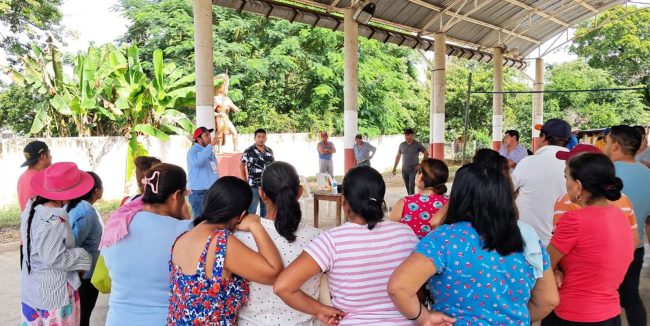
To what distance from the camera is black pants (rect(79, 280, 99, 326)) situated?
2553 millimetres

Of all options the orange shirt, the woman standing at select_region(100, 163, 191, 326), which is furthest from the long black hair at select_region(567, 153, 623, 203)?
the woman standing at select_region(100, 163, 191, 326)

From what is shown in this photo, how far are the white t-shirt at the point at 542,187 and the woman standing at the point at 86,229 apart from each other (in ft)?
8.17

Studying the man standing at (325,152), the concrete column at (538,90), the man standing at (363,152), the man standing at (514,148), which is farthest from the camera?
the concrete column at (538,90)

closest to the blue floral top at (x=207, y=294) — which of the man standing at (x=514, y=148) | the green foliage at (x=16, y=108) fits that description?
the man standing at (x=514, y=148)

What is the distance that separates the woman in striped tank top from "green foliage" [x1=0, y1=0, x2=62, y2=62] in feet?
A: 42.7

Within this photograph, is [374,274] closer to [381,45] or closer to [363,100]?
[363,100]

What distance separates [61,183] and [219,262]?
1.17 m

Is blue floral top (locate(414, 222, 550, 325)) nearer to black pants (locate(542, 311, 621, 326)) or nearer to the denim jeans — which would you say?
black pants (locate(542, 311, 621, 326))

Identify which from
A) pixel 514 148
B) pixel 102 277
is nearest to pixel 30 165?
pixel 102 277

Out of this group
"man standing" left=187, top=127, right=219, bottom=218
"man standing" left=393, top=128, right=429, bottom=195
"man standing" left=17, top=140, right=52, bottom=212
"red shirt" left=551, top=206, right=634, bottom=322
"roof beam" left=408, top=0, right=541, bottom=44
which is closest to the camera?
"red shirt" left=551, top=206, right=634, bottom=322

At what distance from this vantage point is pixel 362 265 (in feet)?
4.97

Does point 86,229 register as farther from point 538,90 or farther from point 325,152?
point 538,90

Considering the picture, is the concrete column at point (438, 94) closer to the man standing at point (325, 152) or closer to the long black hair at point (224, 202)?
the man standing at point (325, 152)

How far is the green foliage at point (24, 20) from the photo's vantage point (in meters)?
11.8
